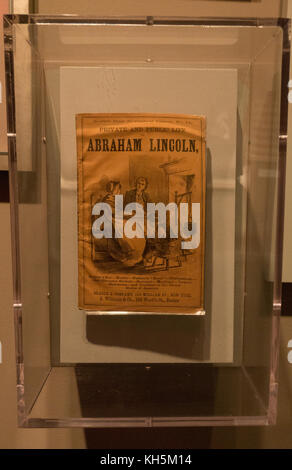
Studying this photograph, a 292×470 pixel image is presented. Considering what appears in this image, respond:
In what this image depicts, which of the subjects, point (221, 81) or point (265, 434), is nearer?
point (221, 81)

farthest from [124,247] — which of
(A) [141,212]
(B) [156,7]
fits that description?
(B) [156,7]

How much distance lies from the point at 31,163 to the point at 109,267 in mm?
215

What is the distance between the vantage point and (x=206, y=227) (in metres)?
0.68

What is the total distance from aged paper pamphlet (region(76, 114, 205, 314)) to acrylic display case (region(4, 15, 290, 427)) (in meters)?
0.03

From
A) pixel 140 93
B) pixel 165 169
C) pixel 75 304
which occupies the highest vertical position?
pixel 140 93

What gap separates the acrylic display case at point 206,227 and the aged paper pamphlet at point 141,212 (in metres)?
0.03

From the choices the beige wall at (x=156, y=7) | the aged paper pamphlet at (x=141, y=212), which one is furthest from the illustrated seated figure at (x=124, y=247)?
the beige wall at (x=156, y=7)

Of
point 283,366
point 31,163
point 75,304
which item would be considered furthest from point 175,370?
point 31,163

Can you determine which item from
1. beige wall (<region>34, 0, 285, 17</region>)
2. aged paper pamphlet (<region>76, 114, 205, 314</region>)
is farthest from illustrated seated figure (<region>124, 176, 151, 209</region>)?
beige wall (<region>34, 0, 285, 17</region>)

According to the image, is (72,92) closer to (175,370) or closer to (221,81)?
(221,81)

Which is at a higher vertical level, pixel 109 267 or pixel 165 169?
pixel 165 169

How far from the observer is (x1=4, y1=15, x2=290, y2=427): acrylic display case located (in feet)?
2.11

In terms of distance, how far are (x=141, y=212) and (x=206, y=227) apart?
0.37 feet

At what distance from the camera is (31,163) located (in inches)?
27.1
